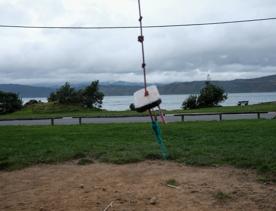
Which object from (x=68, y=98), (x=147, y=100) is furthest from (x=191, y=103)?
(x=147, y=100)

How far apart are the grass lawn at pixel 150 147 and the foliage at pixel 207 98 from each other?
24.9 meters

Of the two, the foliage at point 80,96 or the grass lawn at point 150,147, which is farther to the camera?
the foliage at point 80,96

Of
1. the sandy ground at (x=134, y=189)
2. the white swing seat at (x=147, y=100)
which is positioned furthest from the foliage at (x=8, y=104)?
the white swing seat at (x=147, y=100)

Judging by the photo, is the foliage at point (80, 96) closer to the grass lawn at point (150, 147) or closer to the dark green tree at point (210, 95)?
the dark green tree at point (210, 95)

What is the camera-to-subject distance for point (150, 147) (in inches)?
493

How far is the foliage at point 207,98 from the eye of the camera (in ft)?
138

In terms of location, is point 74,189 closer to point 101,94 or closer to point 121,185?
point 121,185


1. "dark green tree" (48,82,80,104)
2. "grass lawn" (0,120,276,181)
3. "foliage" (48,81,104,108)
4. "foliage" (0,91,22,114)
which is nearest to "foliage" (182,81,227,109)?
"foliage" (48,81,104,108)

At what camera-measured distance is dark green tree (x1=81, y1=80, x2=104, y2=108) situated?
4581 cm

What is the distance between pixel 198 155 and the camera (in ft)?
36.0

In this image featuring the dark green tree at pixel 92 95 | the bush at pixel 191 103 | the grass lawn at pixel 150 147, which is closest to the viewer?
the grass lawn at pixel 150 147

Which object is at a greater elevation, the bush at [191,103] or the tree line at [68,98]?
the tree line at [68,98]

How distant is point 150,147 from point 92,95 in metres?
34.2

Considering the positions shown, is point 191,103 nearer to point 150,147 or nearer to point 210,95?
point 210,95
